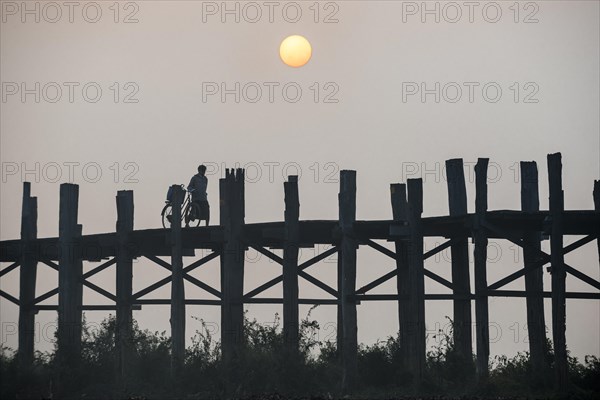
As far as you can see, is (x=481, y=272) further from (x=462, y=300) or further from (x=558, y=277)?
(x=462, y=300)

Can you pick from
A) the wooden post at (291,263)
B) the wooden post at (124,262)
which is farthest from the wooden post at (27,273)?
the wooden post at (291,263)

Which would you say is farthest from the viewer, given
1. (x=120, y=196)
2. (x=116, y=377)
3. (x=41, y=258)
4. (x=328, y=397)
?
(x=41, y=258)

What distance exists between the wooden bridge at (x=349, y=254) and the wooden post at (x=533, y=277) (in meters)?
0.02

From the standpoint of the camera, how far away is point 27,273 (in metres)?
33.1

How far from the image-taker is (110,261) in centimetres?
3341

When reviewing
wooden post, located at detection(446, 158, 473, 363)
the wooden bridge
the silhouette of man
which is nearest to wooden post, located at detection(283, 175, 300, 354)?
the wooden bridge

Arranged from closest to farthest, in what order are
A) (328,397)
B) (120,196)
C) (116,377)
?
(328,397) → (116,377) → (120,196)

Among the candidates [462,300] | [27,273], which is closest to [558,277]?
[462,300]

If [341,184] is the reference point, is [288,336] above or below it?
below

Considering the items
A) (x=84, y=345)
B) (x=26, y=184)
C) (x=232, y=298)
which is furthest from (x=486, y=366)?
(x=26, y=184)

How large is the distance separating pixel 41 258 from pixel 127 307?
11.1 feet

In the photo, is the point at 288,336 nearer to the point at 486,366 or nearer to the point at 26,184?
the point at 486,366

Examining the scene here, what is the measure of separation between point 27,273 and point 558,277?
1233cm

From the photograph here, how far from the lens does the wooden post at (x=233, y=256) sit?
2883 cm
